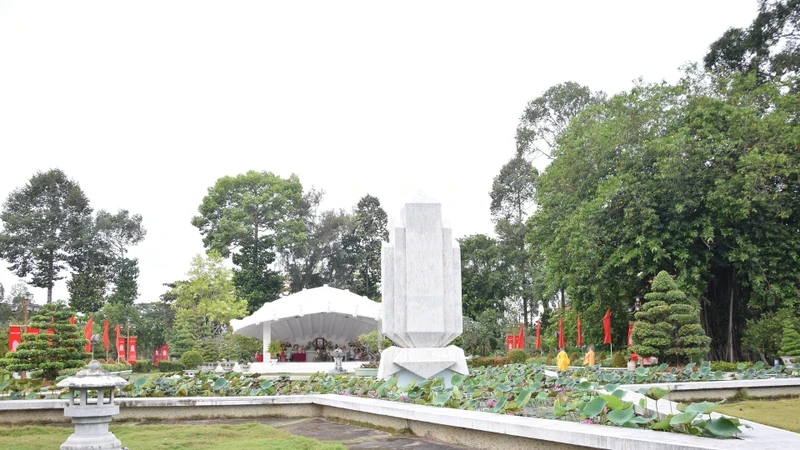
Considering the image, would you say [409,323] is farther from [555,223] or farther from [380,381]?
[555,223]

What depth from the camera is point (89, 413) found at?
668cm

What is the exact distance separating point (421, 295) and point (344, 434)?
4331mm

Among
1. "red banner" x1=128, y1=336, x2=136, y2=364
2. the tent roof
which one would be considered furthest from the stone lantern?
"red banner" x1=128, y1=336, x2=136, y2=364

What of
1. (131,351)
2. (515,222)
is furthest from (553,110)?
(131,351)

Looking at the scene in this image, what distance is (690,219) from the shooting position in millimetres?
20453

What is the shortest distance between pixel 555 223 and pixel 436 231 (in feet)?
41.3

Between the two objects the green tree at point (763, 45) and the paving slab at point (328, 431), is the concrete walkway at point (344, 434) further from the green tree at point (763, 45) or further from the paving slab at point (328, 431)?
the green tree at point (763, 45)

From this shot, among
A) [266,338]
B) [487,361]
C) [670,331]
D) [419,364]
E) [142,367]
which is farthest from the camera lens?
[142,367]

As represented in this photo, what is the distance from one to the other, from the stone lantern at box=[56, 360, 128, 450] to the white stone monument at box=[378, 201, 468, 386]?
5.78m

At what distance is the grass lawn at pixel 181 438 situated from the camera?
718 centimetres

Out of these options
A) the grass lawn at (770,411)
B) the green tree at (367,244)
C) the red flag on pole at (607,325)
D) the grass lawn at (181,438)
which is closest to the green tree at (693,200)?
the red flag on pole at (607,325)

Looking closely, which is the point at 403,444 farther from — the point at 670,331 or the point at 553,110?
the point at 553,110

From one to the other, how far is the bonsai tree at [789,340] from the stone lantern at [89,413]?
61.8 ft

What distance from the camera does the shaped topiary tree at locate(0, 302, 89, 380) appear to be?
17.5m
